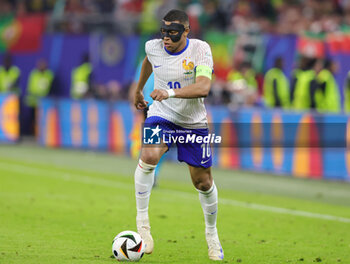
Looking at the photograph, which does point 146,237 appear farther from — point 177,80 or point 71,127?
point 71,127

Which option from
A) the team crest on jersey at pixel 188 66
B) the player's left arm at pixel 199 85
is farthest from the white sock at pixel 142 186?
the team crest on jersey at pixel 188 66

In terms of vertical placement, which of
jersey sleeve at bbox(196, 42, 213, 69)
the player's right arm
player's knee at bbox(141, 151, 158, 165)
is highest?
jersey sleeve at bbox(196, 42, 213, 69)

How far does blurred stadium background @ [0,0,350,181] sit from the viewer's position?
1505 centimetres

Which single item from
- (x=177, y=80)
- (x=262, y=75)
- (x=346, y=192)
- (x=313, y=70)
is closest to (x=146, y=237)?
(x=177, y=80)

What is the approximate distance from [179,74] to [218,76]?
40.3 feet

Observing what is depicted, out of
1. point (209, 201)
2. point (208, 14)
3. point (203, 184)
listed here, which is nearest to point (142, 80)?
point (203, 184)

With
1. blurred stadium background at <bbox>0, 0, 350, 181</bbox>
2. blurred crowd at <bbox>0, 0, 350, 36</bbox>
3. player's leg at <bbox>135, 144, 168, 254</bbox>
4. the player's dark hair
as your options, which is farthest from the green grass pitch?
blurred crowd at <bbox>0, 0, 350, 36</bbox>

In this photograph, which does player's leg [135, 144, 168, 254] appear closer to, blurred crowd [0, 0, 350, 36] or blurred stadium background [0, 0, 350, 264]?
blurred stadium background [0, 0, 350, 264]

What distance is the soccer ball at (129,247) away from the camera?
698 centimetres

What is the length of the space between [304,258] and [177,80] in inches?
80.7

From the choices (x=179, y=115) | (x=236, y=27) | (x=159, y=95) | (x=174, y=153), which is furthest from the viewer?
(x=236, y=27)

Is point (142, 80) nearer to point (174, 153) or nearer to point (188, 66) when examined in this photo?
point (188, 66)

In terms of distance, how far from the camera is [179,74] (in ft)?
24.0

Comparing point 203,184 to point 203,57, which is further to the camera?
point 203,184
